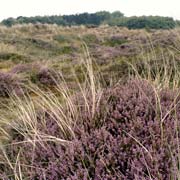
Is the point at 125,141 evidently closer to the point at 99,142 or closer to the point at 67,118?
the point at 99,142

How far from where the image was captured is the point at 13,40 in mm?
22547

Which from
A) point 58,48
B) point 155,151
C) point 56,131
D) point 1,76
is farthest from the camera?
point 58,48

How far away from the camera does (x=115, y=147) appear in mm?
2832

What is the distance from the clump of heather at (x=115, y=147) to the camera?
2.59 meters

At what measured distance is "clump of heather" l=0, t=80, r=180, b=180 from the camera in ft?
8.48

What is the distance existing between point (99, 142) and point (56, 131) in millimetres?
617

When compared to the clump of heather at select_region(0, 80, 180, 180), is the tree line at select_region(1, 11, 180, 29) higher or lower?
lower

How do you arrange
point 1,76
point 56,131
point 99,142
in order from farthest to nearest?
point 1,76 < point 56,131 < point 99,142

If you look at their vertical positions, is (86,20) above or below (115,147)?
below

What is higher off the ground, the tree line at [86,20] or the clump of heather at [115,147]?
the clump of heather at [115,147]

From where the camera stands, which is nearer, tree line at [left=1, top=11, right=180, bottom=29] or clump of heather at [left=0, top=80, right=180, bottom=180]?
clump of heather at [left=0, top=80, right=180, bottom=180]

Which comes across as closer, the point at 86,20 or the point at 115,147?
the point at 115,147

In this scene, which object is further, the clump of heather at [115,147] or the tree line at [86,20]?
the tree line at [86,20]

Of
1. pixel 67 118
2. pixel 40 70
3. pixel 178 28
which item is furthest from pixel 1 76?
pixel 67 118
